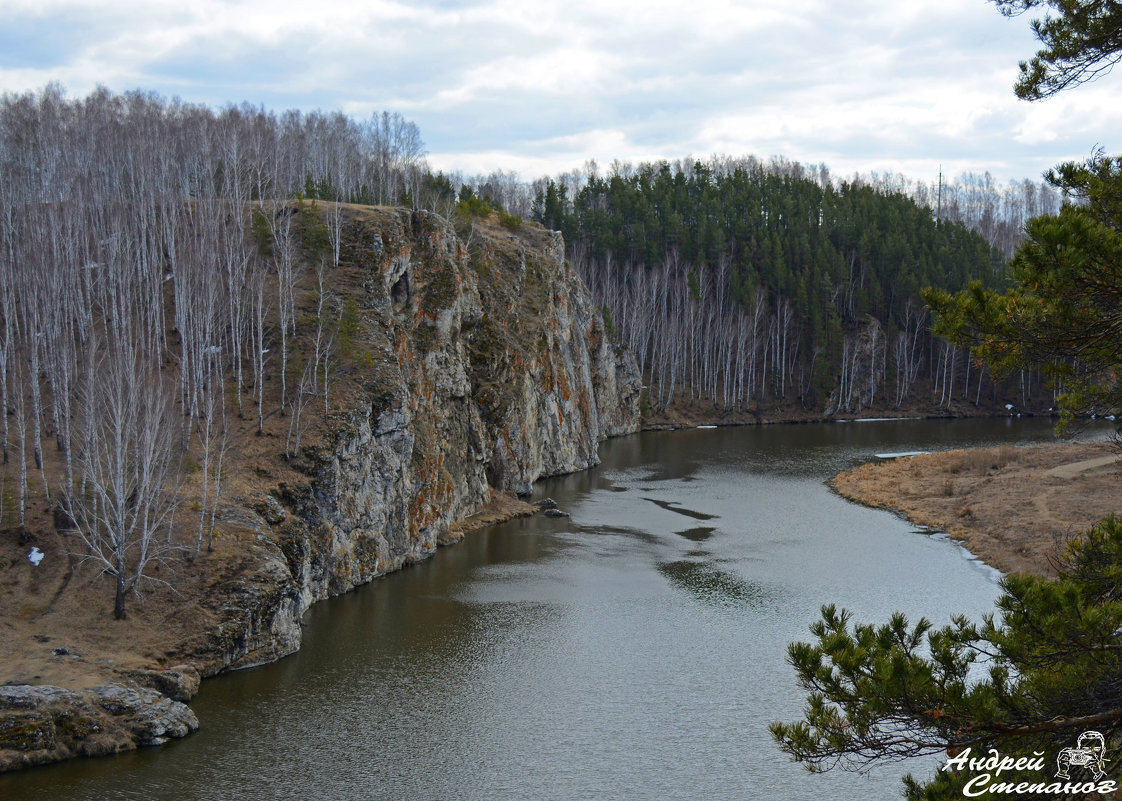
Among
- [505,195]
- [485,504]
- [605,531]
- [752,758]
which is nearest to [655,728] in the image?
[752,758]

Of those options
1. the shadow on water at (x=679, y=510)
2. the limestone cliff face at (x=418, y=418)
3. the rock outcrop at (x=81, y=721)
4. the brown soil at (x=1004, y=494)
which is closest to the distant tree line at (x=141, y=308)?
the limestone cliff face at (x=418, y=418)

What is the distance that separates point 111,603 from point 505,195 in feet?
379

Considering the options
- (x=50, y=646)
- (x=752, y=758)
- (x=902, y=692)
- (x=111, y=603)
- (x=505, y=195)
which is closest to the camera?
(x=902, y=692)

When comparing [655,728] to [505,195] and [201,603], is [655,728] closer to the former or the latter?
[201,603]

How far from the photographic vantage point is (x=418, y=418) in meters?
39.1

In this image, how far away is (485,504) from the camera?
44.8 metres

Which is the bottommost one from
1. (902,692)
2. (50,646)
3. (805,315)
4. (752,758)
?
(752,758)

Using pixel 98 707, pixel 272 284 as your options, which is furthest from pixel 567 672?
pixel 272 284

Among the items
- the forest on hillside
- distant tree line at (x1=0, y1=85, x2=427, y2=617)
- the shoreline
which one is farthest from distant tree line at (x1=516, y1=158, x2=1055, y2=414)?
the shoreline
